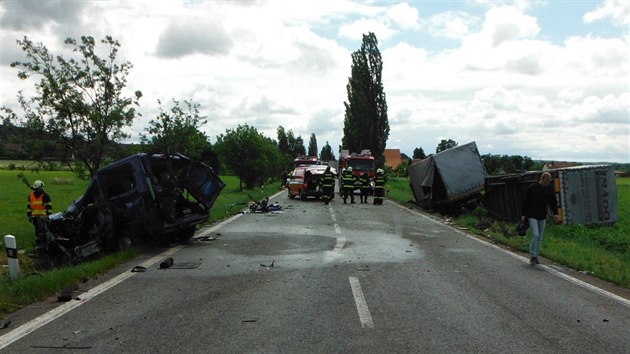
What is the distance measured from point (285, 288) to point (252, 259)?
2.59m

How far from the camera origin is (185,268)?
8.98 m

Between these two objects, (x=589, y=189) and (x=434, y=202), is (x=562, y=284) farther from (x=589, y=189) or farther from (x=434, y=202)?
(x=434, y=202)

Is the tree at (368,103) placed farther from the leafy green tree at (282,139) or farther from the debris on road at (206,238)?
the leafy green tree at (282,139)

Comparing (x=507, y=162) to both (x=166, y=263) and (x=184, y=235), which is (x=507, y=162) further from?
(x=166, y=263)

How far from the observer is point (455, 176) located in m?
21.3

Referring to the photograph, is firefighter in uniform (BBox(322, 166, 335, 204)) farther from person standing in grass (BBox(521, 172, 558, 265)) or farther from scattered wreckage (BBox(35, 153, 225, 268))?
person standing in grass (BBox(521, 172, 558, 265))

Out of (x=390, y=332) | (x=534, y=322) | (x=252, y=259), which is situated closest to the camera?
(x=390, y=332)

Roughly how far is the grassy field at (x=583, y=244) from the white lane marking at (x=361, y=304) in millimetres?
4293

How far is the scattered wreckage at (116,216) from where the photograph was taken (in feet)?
34.7

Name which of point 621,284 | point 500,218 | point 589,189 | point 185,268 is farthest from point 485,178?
point 185,268

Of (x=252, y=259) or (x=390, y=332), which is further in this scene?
(x=252, y=259)

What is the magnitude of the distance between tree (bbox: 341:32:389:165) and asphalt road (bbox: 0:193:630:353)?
46735 mm

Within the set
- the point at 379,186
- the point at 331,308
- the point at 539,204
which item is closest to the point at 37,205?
the point at 331,308

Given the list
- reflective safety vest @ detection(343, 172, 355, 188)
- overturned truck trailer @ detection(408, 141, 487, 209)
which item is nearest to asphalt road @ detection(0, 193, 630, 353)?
overturned truck trailer @ detection(408, 141, 487, 209)
